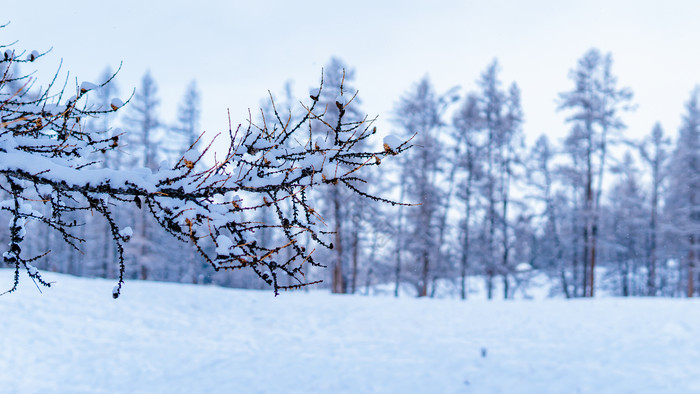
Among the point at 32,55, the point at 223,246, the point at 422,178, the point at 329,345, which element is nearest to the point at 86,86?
the point at 32,55

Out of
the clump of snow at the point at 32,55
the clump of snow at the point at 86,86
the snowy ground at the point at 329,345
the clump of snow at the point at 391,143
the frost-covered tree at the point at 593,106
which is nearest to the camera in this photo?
the clump of snow at the point at 391,143

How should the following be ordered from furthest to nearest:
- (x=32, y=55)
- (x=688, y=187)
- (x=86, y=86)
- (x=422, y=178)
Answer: (x=688, y=187), (x=422, y=178), (x=32, y=55), (x=86, y=86)

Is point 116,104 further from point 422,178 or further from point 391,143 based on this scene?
point 422,178

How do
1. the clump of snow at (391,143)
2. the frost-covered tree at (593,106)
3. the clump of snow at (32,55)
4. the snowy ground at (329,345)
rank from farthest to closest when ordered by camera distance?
the frost-covered tree at (593,106)
the snowy ground at (329,345)
the clump of snow at (32,55)
the clump of snow at (391,143)

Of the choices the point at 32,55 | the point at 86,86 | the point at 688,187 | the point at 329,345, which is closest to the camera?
the point at 86,86

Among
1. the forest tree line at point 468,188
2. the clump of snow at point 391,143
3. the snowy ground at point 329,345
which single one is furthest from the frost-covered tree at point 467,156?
the clump of snow at point 391,143

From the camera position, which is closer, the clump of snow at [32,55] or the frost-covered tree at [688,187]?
the clump of snow at [32,55]

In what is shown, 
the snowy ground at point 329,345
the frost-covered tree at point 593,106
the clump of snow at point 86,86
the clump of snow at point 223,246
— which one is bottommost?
the snowy ground at point 329,345

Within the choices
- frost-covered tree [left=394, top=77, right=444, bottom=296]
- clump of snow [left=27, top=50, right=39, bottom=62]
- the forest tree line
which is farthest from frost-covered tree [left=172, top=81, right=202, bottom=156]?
clump of snow [left=27, top=50, right=39, bottom=62]

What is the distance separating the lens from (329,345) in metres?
10.6

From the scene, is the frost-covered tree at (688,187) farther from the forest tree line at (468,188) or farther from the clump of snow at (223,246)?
the clump of snow at (223,246)

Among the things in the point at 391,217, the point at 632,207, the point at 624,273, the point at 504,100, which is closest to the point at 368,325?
the point at 391,217

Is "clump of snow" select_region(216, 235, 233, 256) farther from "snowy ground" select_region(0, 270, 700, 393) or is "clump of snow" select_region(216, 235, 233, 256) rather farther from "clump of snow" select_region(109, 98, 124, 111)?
"snowy ground" select_region(0, 270, 700, 393)

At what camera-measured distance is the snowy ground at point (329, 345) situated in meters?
8.02
